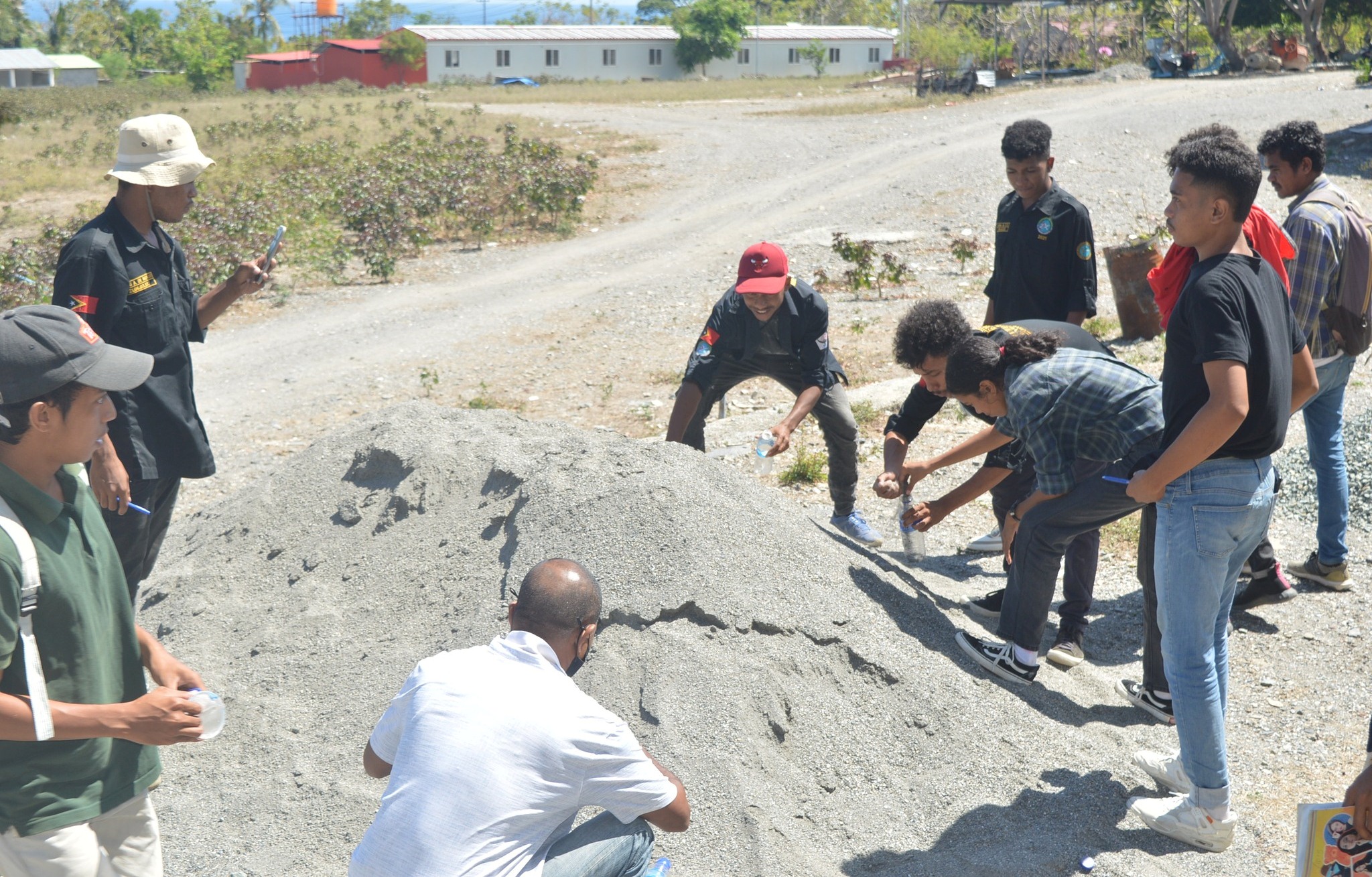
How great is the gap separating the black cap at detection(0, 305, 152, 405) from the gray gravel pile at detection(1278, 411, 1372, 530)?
16.0 feet

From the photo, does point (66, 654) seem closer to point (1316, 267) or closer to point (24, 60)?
point (1316, 267)

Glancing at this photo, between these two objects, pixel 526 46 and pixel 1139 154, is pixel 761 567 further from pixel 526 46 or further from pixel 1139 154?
pixel 526 46

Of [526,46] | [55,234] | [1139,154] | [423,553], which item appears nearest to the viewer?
[423,553]

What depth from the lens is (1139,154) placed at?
16141 millimetres

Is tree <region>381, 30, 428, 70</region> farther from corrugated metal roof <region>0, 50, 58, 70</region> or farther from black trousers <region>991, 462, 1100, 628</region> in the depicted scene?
black trousers <region>991, 462, 1100, 628</region>

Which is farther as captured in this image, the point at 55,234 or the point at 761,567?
the point at 55,234

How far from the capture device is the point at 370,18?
66.5 metres

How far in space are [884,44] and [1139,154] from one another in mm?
38984

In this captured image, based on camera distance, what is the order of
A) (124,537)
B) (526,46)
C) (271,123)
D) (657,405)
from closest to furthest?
(124,537) → (657,405) → (271,123) → (526,46)

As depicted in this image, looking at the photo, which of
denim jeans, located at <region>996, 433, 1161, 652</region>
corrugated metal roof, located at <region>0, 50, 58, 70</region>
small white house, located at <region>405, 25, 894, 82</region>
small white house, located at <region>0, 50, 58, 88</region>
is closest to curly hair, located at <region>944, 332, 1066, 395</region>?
denim jeans, located at <region>996, 433, 1161, 652</region>

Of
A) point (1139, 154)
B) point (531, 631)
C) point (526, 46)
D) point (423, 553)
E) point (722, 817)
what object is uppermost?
point (526, 46)

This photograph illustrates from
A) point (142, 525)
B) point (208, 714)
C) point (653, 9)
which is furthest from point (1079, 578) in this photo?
point (653, 9)

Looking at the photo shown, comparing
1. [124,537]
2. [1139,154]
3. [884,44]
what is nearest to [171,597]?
[124,537]

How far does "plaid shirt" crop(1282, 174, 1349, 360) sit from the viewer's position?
13.5ft
